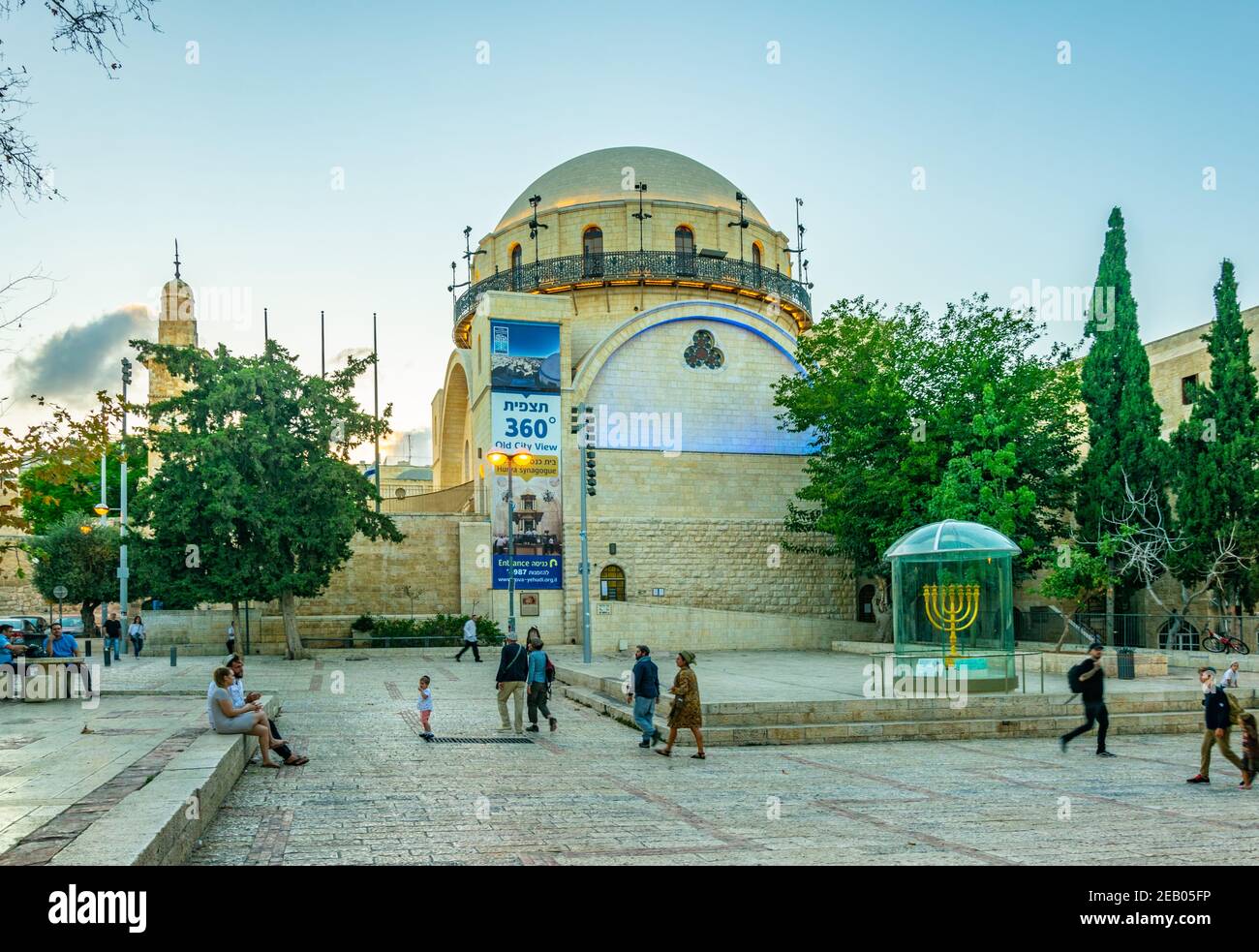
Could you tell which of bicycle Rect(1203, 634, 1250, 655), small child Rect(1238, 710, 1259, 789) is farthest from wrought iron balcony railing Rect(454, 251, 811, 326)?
small child Rect(1238, 710, 1259, 789)

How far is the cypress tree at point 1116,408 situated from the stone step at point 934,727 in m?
11.7

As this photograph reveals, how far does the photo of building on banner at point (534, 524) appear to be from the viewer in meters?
30.9

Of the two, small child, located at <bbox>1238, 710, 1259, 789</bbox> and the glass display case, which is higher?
the glass display case

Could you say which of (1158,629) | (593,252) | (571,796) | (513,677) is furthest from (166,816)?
(593,252)

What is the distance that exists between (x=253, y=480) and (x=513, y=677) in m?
14.4

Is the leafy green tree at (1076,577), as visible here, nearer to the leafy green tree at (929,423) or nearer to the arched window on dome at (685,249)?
the leafy green tree at (929,423)

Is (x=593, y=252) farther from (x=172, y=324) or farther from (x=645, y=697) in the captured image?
(x=645, y=697)

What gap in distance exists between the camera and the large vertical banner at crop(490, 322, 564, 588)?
101 ft

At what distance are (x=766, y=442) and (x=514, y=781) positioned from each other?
81.8 ft

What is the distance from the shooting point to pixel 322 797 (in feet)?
29.9

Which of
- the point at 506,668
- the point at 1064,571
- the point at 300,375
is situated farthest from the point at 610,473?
the point at 506,668

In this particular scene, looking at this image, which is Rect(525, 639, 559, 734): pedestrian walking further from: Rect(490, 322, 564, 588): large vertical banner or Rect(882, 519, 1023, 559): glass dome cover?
Rect(490, 322, 564, 588): large vertical banner

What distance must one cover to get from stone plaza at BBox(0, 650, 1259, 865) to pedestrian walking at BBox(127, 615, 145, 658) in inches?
504

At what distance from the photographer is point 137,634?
2742 cm
